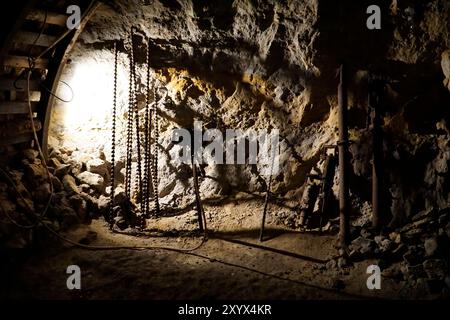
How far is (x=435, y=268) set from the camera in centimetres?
429

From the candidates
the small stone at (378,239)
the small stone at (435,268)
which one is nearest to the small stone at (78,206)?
the small stone at (378,239)

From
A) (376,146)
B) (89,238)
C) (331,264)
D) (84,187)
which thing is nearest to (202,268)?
(331,264)

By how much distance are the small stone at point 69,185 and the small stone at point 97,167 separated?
0.49 meters

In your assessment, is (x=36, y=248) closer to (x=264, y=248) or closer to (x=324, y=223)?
(x=264, y=248)

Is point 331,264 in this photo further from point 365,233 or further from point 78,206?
point 78,206

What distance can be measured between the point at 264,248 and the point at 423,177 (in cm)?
260

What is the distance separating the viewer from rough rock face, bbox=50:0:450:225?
5457mm

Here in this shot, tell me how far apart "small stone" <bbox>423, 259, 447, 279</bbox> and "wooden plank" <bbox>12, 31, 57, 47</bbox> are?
6.08 m

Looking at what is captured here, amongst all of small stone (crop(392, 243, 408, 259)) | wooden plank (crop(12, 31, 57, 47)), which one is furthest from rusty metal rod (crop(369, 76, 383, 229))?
wooden plank (crop(12, 31, 57, 47))

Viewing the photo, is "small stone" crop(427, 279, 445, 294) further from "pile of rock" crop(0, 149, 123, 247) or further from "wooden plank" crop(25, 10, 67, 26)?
"wooden plank" crop(25, 10, 67, 26)

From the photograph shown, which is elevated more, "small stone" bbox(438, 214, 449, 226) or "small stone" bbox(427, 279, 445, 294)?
"small stone" bbox(438, 214, 449, 226)

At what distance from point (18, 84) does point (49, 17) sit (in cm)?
114

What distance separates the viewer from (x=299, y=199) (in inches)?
250
